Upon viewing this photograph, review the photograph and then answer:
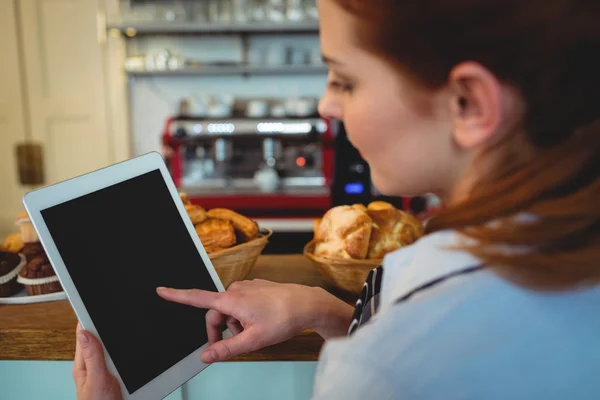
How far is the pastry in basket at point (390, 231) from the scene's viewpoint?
3.44 ft

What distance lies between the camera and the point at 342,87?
21.5 inches

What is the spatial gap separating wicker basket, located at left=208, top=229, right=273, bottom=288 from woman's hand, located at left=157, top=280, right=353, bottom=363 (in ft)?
0.54

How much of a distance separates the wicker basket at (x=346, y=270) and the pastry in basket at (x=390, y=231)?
0.06 m

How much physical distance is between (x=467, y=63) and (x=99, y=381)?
57cm

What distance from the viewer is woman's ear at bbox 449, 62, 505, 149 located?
1.42 ft

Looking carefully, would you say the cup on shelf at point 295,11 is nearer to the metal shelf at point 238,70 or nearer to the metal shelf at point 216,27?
the metal shelf at point 216,27

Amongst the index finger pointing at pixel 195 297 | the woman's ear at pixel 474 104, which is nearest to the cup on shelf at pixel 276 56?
the index finger pointing at pixel 195 297

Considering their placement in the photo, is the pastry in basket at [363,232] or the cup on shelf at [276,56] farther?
the cup on shelf at [276,56]

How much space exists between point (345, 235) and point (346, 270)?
0.07 m

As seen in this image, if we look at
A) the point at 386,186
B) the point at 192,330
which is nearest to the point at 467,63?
the point at 386,186

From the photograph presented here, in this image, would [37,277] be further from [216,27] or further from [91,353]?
[216,27]

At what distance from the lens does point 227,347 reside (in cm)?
77

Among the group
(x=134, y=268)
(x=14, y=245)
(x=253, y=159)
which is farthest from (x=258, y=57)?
(x=134, y=268)

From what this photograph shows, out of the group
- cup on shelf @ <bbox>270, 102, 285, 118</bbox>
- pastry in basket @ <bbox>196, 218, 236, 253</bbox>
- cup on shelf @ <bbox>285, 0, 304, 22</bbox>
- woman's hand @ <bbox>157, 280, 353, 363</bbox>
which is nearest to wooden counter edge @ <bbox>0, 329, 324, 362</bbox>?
woman's hand @ <bbox>157, 280, 353, 363</bbox>
